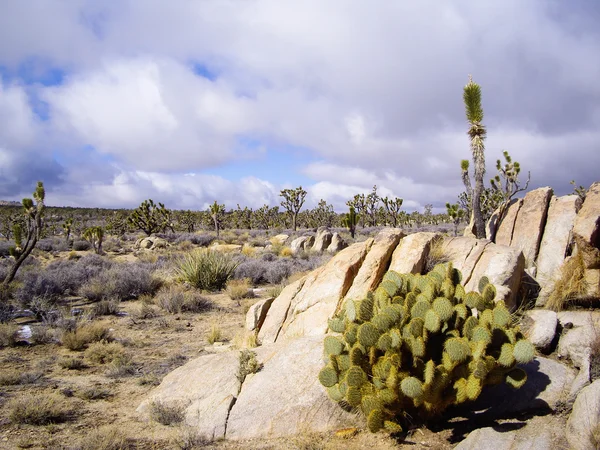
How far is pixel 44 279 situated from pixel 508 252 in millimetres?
13411

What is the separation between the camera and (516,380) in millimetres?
4230

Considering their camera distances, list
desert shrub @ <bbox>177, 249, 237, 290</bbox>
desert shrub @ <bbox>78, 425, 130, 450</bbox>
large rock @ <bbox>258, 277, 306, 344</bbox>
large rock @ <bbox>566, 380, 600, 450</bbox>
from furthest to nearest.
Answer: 1. desert shrub @ <bbox>177, 249, 237, 290</bbox>
2. large rock @ <bbox>258, 277, 306, 344</bbox>
3. desert shrub @ <bbox>78, 425, 130, 450</bbox>
4. large rock @ <bbox>566, 380, 600, 450</bbox>

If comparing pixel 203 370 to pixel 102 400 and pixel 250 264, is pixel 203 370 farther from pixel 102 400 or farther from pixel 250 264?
pixel 250 264

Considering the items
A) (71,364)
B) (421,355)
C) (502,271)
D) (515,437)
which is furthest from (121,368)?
(502,271)

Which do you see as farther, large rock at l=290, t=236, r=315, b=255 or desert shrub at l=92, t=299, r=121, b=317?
large rock at l=290, t=236, r=315, b=255

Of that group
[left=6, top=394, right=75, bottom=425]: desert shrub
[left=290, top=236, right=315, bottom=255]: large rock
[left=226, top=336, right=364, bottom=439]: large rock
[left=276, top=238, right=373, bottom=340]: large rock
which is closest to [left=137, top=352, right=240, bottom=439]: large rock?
[left=226, top=336, right=364, bottom=439]: large rock

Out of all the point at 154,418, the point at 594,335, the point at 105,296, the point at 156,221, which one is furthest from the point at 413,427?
the point at 156,221

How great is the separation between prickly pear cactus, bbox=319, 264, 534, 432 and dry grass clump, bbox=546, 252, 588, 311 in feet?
8.08

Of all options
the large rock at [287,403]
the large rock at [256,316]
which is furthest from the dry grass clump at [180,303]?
the large rock at [287,403]

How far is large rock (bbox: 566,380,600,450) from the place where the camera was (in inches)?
146

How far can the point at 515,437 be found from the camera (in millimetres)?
4105

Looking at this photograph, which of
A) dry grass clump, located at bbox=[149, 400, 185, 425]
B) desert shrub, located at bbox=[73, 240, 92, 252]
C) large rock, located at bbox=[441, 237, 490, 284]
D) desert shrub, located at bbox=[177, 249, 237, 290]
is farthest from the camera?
desert shrub, located at bbox=[73, 240, 92, 252]

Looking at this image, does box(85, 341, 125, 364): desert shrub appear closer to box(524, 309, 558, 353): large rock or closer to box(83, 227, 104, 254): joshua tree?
box(524, 309, 558, 353): large rock

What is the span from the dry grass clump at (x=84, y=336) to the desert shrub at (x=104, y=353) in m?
0.25
